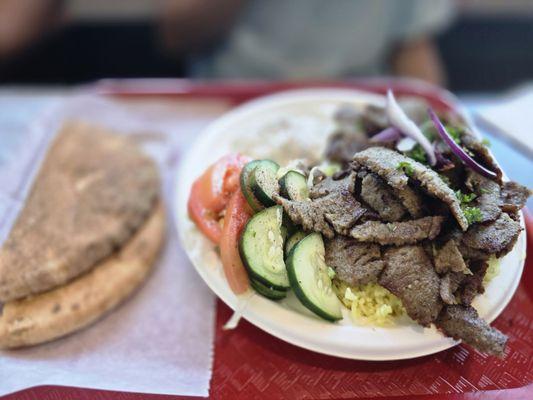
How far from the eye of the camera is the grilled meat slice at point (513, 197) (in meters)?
1.85

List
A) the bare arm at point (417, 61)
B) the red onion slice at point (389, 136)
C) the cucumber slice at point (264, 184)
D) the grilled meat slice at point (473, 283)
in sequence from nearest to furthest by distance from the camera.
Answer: the grilled meat slice at point (473, 283), the cucumber slice at point (264, 184), the red onion slice at point (389, 136), the bare arm at point (417, 61)

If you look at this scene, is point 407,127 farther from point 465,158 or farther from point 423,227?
point 423,227

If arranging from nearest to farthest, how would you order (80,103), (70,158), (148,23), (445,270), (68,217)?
(445,270) < (68,217) < (70,158) < (80,103) < (148,23)

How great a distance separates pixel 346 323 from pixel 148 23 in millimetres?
3920

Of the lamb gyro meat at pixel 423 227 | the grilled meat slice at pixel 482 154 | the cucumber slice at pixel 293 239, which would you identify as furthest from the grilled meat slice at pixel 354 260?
the grilled meat slice at pixel 482 154

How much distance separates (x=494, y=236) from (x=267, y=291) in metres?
0.84

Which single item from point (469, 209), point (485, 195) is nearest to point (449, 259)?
point (469, 209)

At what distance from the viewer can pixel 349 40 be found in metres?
3.57

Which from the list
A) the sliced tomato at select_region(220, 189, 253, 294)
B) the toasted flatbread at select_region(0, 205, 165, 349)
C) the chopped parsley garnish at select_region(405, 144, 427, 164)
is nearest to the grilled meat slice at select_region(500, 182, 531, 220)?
the chopped parsley garnish at select_region(405, 144, 427, 164)

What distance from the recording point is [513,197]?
193 cm

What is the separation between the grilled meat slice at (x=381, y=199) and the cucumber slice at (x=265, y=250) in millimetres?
337

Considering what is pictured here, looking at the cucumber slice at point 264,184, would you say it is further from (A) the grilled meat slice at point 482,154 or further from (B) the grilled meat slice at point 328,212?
(A) the grilled meat slice at point 482,154

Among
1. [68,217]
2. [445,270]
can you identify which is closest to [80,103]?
[68,217]

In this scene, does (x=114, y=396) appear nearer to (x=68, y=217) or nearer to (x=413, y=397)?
(x=68, y=217)
